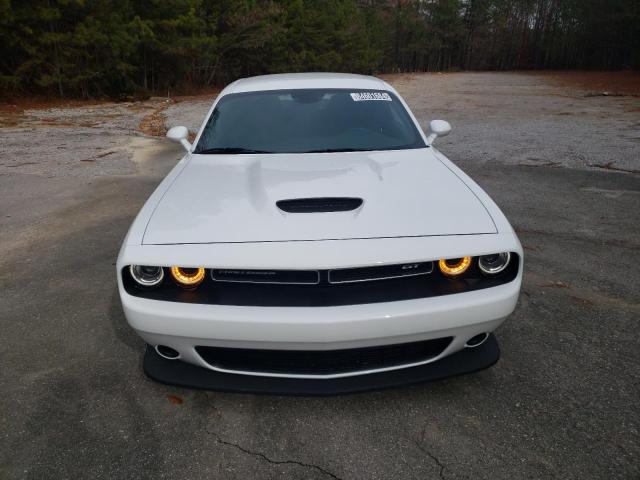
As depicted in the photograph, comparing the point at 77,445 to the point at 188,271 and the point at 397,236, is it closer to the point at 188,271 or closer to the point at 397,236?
the point at 188,271

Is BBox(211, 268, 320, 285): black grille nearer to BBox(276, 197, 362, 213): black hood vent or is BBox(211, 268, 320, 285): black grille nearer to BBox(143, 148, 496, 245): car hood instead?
BBox(143, 148, 496, 245): car hood

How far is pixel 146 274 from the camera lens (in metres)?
2.00

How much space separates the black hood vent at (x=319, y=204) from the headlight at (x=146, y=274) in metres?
0.62

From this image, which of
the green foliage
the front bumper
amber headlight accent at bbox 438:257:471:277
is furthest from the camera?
the green foliage

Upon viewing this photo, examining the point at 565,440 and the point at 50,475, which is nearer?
the point at 50,475

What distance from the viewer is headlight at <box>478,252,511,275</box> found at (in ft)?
6.75

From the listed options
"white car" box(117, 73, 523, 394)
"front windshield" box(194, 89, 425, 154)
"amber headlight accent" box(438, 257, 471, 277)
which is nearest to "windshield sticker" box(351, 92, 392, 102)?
"front windshield" box(194, 89, 425, 154)

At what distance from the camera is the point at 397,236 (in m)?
1.97

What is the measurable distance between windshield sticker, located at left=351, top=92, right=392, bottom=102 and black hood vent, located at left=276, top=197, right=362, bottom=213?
147 centimetres

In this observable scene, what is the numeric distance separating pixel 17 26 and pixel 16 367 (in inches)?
779

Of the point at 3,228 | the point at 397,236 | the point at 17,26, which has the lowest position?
the point at 3,228

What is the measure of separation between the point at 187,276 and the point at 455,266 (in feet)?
3.80

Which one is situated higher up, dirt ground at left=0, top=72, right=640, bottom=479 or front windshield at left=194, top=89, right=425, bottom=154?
front windshield at left=194, top=89, right=425, bottom=154

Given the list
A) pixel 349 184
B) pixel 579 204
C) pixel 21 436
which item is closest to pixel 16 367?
pixel 21 436
